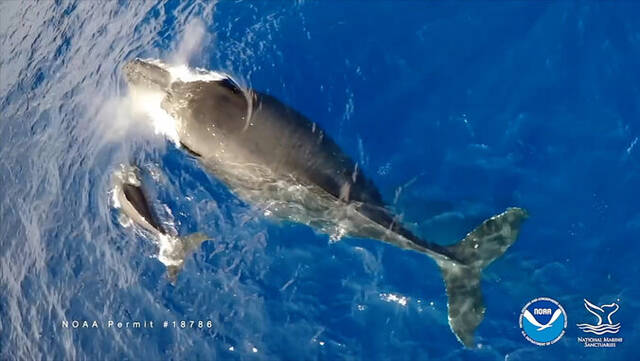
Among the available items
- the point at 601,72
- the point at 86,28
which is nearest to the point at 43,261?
the point at 86,28

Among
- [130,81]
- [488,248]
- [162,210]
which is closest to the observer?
[488,248]

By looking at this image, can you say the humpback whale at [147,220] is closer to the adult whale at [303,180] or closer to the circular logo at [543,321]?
the adult whale at [303,180]

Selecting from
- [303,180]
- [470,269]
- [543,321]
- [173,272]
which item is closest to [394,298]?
[470,269]

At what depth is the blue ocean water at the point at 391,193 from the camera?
965 centimetres

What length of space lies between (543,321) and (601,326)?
3.00ft

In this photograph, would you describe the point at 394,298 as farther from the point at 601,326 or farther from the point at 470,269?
the point at 601,326

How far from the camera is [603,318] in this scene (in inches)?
378

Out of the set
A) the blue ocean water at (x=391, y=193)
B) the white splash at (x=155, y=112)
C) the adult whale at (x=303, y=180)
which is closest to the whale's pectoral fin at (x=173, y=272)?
the blue ocean water at (x=391, y=193)

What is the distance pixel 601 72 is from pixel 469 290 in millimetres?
4074

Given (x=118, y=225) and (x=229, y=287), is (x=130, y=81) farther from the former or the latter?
(x=229, y=287)

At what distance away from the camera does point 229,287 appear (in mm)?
10867

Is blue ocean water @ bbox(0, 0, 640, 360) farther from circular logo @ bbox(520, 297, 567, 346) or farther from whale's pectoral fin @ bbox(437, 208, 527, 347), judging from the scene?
whale's pectoral fin @ bbox(437, 208, 527, 347)

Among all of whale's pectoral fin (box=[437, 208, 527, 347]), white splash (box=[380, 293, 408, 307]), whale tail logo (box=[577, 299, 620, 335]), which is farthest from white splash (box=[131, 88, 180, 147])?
whale tail logo (box=[577, 299, 620, 335])

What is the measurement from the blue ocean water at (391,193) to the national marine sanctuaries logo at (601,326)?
127 mm
